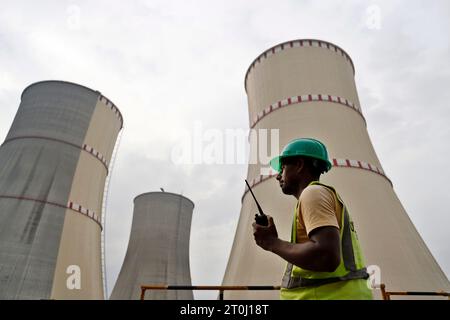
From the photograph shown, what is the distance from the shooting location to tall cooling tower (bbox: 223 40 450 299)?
5.83 meters

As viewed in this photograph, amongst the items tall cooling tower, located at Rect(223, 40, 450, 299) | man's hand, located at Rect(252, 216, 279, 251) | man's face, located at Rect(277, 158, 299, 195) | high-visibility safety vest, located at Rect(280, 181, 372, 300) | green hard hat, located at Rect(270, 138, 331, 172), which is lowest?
high-visibility safety vest, located at Rect(280, 181, 372, 300)

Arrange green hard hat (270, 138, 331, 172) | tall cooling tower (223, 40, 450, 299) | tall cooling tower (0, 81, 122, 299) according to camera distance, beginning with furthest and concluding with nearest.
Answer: tall cooling tower (0, 81, 122, 299)
tall cooling tower (223, 40, 450, 299)
green hard hat (270, 138, 331, 172)

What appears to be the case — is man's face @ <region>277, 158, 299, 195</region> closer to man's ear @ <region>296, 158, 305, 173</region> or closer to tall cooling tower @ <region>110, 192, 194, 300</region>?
man's ear @ <region>296, 158, 305, 173</region>

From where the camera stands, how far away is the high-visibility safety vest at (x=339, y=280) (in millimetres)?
989

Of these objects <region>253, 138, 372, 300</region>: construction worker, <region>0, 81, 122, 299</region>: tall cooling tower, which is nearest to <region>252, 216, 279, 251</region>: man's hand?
<region>253, 138, 372, 300</region>: construction worker

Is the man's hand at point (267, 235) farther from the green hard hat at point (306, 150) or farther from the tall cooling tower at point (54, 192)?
the tall cooling tower at point (54, 192)

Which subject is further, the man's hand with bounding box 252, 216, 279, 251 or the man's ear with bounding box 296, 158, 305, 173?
the man's ear with bounding box 296, 158, 305, 173

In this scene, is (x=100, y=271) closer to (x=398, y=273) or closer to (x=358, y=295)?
(x=398, y=273)

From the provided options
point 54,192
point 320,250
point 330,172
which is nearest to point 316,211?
point 320,250

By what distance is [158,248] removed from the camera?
13102mm

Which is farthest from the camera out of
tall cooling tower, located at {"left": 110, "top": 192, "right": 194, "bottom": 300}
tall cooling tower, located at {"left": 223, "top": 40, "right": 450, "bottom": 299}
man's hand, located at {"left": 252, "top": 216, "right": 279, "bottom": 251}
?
tall cooling tower, located at {"left": 110, "top": 192, "right": 194, "bottom": 300}

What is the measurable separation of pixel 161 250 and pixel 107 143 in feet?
16.7

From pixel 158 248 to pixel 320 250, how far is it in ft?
42.6

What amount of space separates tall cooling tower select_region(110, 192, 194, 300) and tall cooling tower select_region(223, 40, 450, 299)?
6.06 meters
